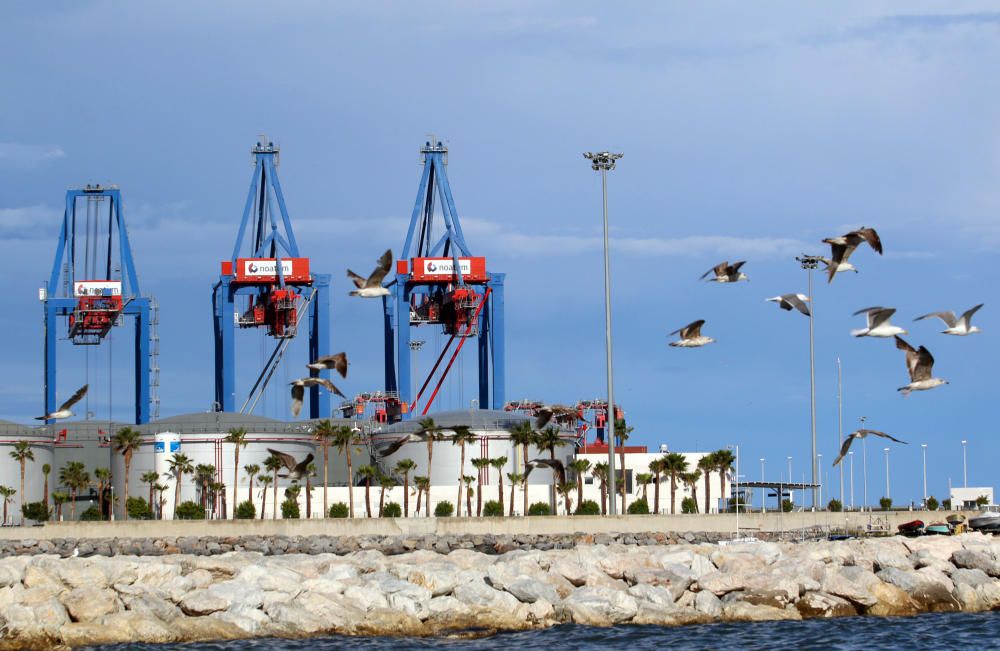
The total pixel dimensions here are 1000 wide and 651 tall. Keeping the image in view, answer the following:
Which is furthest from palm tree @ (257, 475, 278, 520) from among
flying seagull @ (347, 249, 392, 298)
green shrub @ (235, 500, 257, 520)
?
flying seagull @ (347, 249, 392, 298)

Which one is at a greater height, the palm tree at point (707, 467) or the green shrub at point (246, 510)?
the palm tree at point (707, 467)

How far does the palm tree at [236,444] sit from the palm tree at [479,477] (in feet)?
46.9

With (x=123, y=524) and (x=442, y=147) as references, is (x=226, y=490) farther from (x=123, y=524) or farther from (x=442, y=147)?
(x=442, y=147)

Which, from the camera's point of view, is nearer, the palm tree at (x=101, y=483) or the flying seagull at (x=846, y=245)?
the flying seagull at (x=846, y=245)

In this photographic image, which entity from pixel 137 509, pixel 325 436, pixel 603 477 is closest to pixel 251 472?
pixel 325 436

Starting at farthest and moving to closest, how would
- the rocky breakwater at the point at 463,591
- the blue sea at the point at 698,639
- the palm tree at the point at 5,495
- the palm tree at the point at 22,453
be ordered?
the palm tree at the point at 22,453, the palm tree at the point at 5,495, the rocky breakwater at the point at 463,591, the blue sea at the point at 698,639

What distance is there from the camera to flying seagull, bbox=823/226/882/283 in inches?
1390

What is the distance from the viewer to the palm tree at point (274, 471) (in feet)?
301

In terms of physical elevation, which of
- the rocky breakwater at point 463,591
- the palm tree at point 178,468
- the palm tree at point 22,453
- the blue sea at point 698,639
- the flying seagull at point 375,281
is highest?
the flying seagull at point 375,281

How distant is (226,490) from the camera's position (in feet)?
326

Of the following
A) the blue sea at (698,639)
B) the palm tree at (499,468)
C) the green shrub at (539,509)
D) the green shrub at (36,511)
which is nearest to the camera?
the blue sea at (698,639)

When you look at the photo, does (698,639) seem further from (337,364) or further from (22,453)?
(22,453)

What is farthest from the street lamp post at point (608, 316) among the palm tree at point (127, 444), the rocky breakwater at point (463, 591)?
the palm tree at point (127, 444)

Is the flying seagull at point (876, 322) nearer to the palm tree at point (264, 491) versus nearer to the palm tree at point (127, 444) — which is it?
the palm tree at point (264, 491)
